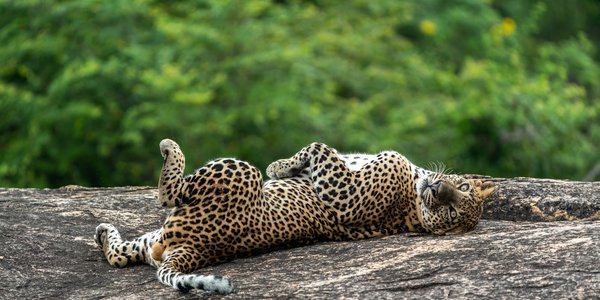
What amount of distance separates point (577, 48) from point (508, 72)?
225 cm

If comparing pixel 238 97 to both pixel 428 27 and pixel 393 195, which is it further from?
pixel 393 195

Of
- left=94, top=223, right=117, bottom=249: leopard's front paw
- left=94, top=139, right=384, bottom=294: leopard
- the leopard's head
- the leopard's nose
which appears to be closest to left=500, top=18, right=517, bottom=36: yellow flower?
the leopard's head

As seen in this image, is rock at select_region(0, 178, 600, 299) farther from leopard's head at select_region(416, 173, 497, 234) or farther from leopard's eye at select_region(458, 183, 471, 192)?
leopard's eye at select_region(458, 183, 471, 192)

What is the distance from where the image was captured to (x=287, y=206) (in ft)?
27.2

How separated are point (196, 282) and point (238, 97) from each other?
34.3 feet

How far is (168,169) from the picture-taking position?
26.5 ft

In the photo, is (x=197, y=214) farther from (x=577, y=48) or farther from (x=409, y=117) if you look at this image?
(x=577, y=48)

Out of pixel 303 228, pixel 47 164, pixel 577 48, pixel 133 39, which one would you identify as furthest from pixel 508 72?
pixel 303 228

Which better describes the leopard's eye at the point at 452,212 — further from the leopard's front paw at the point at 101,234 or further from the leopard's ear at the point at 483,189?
the leopard's front paw at the point at 101,234

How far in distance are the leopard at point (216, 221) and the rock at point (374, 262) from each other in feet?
0.31

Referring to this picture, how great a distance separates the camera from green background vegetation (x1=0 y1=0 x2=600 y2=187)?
1694 centimetres

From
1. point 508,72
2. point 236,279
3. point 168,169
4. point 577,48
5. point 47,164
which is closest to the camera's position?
point 236,279

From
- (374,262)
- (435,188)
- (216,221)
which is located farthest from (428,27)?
(374,262)

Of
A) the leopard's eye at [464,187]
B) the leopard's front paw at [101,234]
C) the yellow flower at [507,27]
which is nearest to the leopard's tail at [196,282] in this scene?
the leopard's front paw at [101,234]
